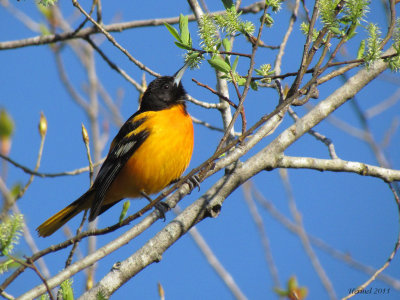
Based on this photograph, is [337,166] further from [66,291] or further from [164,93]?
[164,93]

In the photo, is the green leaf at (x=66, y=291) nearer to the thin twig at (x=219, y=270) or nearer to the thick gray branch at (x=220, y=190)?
the thick gray branch at (x=220, y=190)

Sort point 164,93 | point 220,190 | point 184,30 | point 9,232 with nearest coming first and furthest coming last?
point 9,232 < point 184,30 < point 220,190 < point 164,93

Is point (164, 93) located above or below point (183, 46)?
above

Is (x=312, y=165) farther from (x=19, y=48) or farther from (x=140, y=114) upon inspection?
(x=19, y=48)

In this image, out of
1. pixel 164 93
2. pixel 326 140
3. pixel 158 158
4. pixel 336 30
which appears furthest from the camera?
pixel 164 93

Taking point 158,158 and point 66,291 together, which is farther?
point 158,158

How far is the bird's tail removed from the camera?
4578mm

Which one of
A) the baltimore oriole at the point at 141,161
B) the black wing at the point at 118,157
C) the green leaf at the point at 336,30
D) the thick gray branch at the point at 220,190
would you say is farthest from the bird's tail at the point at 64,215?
the green leaf at the point at 336,30

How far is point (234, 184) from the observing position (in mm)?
3289

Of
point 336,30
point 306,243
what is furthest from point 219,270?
point 336,30

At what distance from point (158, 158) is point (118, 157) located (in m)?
0.46

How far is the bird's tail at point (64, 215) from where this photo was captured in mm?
4578

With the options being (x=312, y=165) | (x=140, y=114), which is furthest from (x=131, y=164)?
(x=312, y=165)

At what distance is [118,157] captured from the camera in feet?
15.7
